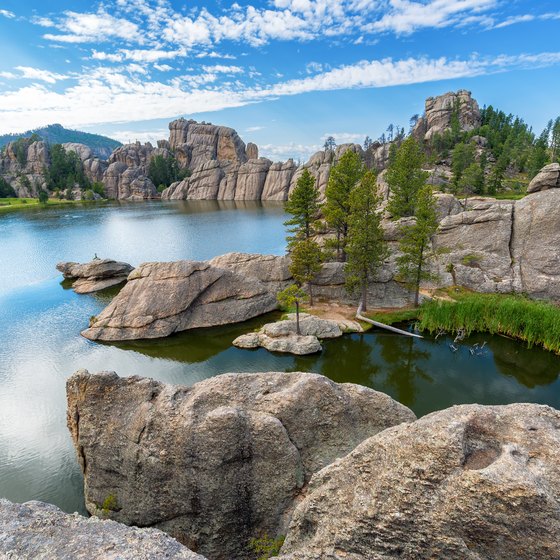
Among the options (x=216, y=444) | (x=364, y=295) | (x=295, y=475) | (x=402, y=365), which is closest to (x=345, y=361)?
(x=402, y=365)

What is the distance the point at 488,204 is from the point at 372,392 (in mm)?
40970

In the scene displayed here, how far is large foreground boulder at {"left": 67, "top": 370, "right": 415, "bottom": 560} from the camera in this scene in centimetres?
1086

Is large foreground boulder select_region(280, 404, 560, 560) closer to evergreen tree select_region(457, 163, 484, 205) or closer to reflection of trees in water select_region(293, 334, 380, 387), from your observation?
reflection of trees in water select_region(293, 334, 380, 387)

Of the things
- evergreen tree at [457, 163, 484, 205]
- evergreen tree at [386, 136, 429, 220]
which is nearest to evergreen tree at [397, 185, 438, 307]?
evergreen tree at [386, 136, 429, 220]

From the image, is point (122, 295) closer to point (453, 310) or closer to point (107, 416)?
point (107, 416)

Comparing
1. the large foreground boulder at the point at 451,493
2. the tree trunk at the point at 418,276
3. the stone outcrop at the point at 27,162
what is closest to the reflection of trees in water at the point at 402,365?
the tree trunk at the point at 418,276

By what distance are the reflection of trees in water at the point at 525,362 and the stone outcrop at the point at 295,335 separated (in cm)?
1114

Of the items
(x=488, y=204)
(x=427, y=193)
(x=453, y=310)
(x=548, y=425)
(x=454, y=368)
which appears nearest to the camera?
(x=548, y=425)

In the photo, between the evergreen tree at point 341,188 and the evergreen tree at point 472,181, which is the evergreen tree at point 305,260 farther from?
the evergreen tree at point 472,181

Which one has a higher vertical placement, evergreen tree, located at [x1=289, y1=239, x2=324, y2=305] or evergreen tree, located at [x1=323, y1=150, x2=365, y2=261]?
evergreen tree, located at [x1=323, y1=150, x2=365, y2=261]

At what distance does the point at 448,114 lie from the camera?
141m

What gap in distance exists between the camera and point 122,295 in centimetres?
3447

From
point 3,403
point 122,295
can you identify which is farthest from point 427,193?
point 3,403

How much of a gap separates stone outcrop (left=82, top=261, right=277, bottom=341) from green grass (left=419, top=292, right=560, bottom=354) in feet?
52.0
